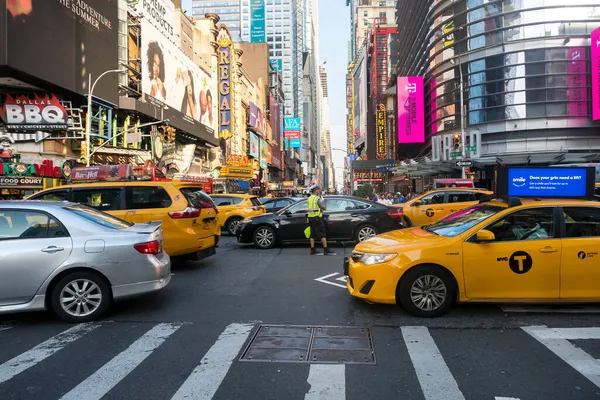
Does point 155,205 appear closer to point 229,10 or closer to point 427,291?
point 427,291

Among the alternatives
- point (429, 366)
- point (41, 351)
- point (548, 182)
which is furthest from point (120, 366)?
point (548, 182)

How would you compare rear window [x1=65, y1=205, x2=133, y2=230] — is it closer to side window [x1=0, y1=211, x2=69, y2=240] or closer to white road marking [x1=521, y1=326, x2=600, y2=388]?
side window [x1=0, y1=211, x2=69, y2=240]

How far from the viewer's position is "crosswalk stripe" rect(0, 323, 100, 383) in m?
3.87

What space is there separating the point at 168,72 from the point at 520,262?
127 ft

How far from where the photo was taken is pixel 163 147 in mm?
40094

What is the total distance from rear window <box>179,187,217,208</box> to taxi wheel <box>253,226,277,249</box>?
2.70 metres

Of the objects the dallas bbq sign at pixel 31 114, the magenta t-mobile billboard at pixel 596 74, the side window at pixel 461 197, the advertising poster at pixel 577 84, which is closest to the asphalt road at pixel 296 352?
the side window at pixel 461 197

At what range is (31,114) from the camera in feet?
80.7

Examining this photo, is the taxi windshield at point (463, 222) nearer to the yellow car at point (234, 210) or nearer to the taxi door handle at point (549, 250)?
the taxi door handle at point (549, 250)

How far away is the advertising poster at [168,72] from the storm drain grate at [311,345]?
3390 centimetres

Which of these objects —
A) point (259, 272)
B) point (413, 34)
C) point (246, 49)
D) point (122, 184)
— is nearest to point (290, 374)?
point (259, 272)

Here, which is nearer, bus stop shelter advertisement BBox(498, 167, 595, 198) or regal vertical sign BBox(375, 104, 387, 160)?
bus stop shelter advertisement BBox(498, 167, 595, 198)

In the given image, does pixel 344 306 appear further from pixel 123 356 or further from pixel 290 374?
pixel 123 356

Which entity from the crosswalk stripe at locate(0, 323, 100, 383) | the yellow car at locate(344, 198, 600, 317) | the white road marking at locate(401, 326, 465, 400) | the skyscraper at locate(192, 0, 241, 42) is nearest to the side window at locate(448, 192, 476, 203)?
the yellow car at locate(344, 198, 600, 317)
